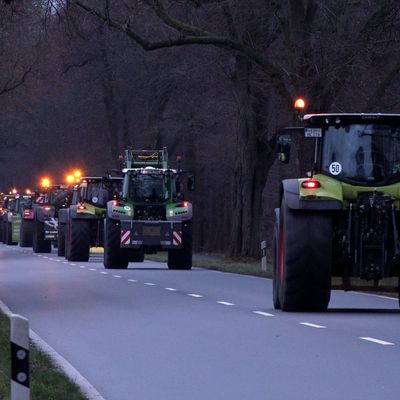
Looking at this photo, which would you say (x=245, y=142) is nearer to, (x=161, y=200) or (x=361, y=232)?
(x=161, y=200)

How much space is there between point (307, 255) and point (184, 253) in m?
19.4

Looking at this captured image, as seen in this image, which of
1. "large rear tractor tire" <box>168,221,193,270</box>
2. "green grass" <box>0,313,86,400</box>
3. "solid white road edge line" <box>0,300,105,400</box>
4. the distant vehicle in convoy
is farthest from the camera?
the distant vehicle in convoy

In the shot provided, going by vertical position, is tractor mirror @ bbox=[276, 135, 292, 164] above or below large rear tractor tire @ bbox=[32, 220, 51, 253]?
above

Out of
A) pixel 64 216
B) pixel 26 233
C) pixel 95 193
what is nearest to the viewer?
pixel 95 193

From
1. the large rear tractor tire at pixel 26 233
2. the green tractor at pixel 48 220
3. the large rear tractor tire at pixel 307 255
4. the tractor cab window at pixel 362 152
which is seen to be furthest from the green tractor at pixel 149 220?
the large rear tractor tire at pixel 26 233

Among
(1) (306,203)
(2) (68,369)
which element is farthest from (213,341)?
(1) (306,203)

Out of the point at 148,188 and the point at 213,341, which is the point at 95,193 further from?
the point at 213,341

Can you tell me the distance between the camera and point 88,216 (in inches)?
1736

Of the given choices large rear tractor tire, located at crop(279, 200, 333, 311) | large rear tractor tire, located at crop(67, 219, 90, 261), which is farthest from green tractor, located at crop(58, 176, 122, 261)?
large rear tractor tire, located at crop(279, 200, 333, 311)

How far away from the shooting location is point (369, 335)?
643 inches

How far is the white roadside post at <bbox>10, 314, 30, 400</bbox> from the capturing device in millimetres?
8148

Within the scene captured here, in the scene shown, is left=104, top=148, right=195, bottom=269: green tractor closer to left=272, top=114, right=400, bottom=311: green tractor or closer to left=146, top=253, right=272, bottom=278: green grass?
left=146, top=253, right=272, bottom=278: green grass

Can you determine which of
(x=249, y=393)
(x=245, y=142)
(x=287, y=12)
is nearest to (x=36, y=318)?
(x=249, y=393)

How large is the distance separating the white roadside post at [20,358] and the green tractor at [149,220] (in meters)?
29.5
